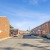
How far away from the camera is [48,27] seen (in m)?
74.7

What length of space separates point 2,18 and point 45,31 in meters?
24.4

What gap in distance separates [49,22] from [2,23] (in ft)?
76.5

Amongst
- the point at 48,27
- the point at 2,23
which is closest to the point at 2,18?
the point at 2,23

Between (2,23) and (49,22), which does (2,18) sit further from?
(49,22)

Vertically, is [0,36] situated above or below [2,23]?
below

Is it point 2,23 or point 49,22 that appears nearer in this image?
point 2,23

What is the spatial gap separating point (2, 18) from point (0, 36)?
8.76 meters

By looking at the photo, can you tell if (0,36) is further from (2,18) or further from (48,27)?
(48,27)

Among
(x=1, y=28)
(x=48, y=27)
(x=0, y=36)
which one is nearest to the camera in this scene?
(x=0, y=36)

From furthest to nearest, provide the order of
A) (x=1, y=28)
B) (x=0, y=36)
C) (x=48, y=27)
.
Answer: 1. (x=48, y=27)
2. (x=1, y=28)
3. (x=0, y=36)

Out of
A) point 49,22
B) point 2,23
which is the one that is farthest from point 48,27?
point 2,23

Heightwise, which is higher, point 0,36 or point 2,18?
point 2,18

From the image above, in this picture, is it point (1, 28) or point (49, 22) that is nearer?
point (1, 28)

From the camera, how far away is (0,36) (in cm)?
5775
